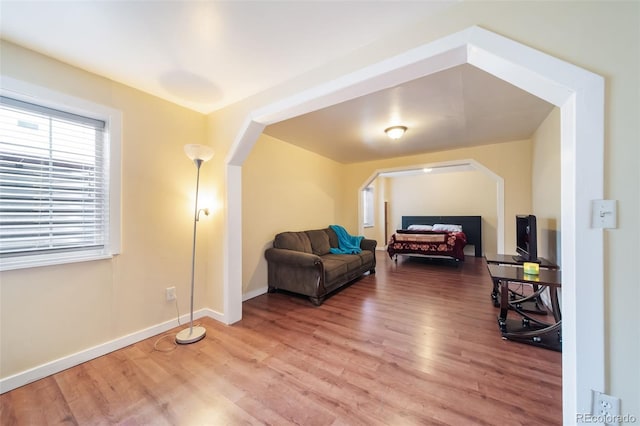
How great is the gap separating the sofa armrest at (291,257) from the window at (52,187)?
181cm

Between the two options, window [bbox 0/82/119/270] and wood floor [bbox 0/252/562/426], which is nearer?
wood floor [bbox 0/252/562/426]

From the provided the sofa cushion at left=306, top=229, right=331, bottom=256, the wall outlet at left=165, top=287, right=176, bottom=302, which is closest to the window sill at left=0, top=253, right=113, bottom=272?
the wall outlet at left=165, top=287, right=176, bottom=302

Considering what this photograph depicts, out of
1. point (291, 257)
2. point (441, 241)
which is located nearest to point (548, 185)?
point (441, 241)

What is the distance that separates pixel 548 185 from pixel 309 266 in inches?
128

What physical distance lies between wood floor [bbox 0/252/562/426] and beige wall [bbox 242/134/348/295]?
95 centimetres

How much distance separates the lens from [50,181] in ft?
6.03

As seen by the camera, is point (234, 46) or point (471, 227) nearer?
point (234, 46)

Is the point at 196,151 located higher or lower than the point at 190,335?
higher

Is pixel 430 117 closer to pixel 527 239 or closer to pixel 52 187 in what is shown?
pixel 527 239

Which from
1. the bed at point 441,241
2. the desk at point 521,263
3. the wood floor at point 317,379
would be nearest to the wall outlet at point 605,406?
the wood floor at point 317,379

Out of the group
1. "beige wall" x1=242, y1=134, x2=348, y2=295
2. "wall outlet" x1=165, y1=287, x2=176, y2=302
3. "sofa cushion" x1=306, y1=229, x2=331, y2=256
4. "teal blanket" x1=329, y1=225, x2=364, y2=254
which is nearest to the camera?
"wall outlet" x1=165, y1=287, x2=176, y2=302

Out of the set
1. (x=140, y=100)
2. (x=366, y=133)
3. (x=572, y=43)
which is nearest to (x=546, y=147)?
(x=366, y=133)

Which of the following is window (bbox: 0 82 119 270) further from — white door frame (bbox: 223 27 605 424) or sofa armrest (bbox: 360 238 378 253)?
sofa armrest (bbox: 360 238 378 253)

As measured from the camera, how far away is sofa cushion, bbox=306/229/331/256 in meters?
4.14
